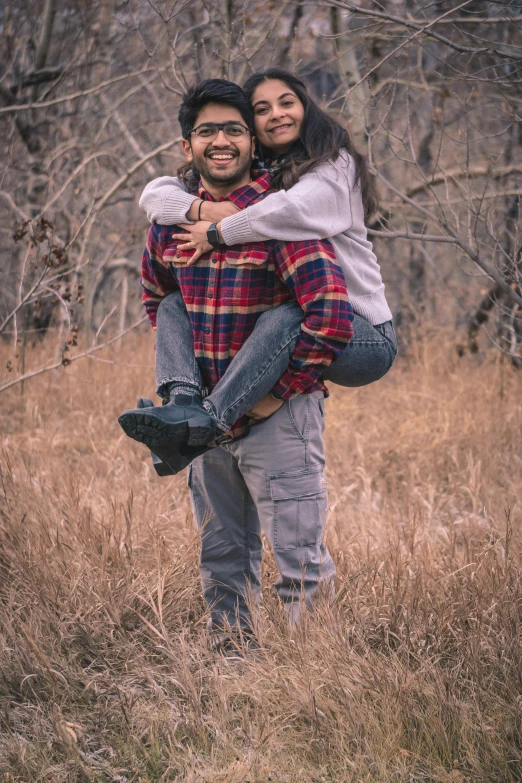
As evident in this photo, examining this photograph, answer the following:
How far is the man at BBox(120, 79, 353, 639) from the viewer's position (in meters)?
2.27

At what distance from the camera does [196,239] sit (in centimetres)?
238

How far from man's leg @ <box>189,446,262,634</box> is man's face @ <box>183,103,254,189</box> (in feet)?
2.95

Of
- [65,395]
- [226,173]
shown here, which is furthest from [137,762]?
[65,395]

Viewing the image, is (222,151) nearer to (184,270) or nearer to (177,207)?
(177,207)

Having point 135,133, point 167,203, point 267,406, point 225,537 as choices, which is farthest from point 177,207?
point 135,133

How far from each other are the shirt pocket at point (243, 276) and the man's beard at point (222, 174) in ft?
0.76

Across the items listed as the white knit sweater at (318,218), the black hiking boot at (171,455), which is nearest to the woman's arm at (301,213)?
the white knit sweater at (318,218)

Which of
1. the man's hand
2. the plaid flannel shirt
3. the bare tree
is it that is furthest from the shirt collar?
the bare tree

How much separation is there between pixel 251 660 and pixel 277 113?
1.77m

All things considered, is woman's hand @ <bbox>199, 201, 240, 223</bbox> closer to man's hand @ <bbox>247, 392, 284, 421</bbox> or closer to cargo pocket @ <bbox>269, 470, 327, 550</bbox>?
man's hand @ <bbox>247, 392, 284, 421</bbox>

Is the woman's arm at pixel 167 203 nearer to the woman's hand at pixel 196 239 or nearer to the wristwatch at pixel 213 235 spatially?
the woman's hand at pixel 196 239

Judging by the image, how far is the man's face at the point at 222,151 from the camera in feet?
7.87

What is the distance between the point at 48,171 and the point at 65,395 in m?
2.49

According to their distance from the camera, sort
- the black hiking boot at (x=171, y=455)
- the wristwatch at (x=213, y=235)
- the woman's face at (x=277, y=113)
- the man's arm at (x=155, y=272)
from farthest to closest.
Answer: the man's arm at (x=155, y=272), the woman's face at (x=277, y=113), the wristwatch at (x=213, y=235), the black hiking boot at (x=171, y=455)
